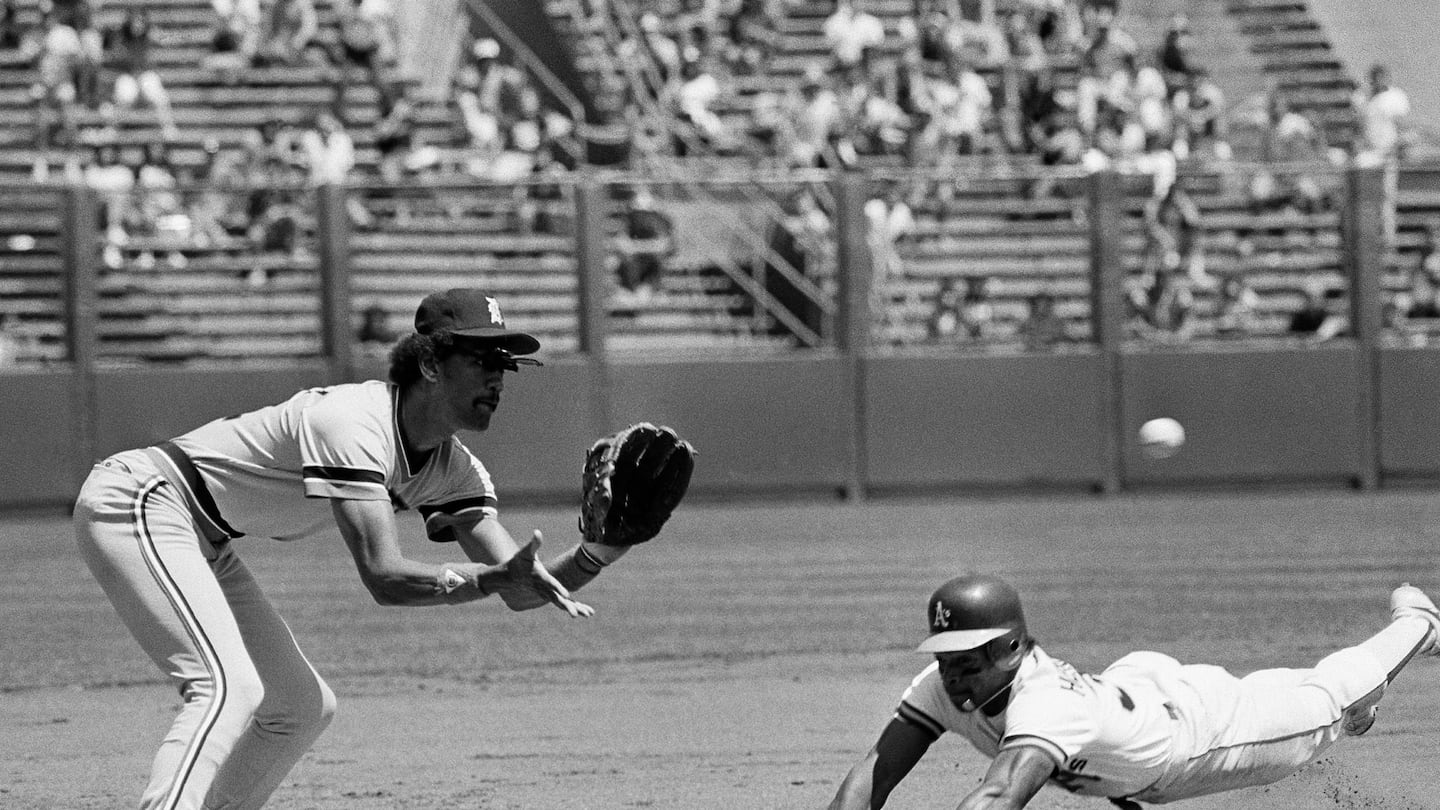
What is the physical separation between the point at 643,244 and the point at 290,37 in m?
5.27

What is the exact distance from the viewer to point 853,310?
17844 mm

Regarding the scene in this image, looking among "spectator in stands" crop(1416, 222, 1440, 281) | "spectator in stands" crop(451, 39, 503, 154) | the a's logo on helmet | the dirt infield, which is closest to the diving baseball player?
the a's logo on helmet

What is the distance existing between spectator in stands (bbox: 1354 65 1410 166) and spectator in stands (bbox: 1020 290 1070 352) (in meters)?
4.52

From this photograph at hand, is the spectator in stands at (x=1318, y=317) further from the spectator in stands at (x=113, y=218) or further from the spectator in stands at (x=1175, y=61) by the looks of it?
the spectator in stands at (x=113, y=218)

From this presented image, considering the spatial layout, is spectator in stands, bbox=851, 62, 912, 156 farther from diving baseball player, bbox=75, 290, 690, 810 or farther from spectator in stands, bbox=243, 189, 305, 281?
diving baseball player, bbox=75, 290, 690, 810

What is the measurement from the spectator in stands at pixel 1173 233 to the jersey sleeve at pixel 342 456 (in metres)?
13.9

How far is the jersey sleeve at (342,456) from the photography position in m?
5.20

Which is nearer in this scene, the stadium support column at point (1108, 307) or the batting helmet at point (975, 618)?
the batting helmet at point (975, 618)

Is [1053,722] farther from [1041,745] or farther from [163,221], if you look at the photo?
[163,221]

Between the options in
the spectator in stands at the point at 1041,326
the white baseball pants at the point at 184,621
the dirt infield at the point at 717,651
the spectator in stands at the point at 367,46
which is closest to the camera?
the white baseball pants at the point at 184,621

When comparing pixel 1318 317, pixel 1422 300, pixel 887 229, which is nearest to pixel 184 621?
pixel 887 229

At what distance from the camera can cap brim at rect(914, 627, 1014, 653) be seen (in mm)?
4855

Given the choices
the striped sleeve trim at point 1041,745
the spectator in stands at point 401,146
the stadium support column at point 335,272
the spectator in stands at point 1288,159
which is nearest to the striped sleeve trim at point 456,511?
the striped sleeve trim at point 1041,745

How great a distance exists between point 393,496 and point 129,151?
14.6m
